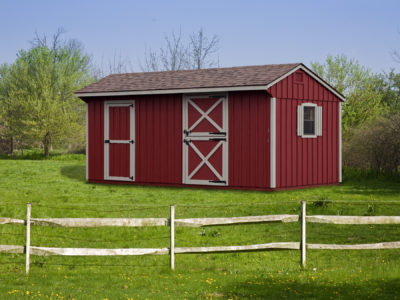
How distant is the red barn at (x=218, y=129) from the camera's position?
1902 cm

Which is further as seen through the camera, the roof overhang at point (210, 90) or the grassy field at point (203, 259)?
the roof overhang at point (210, 90)

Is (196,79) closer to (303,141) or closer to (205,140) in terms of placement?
(205,140)

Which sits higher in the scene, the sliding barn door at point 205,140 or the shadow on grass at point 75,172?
the sliding barn door at point 205,140

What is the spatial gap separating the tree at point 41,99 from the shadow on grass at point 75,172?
13190mm

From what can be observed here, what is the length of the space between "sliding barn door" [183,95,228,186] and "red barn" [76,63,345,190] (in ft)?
0.11

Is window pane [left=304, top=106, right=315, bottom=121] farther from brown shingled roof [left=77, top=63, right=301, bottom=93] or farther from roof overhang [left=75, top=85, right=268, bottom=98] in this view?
roof overhang [left=75, top=85, right=268, bottom=98]

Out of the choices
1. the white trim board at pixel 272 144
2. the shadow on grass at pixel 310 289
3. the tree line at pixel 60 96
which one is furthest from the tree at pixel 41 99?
the shadow on grass at pixel 310 289

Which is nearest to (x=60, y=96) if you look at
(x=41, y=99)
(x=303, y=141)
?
(x=41, y=99)

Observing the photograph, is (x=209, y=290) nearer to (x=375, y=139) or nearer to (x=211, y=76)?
(x=211, y=76)

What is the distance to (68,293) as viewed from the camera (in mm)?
7871

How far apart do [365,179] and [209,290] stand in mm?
16724

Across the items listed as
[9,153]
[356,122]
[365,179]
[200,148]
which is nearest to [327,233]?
[200,148]

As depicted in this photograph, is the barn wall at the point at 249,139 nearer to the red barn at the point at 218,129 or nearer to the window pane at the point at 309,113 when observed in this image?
the red barn at the point at 218,129

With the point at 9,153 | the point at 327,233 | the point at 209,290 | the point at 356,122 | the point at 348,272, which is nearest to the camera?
the point at 209,290
